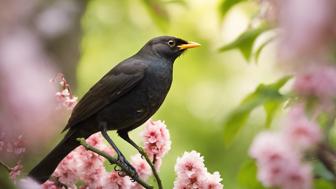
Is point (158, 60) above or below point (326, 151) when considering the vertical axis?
above

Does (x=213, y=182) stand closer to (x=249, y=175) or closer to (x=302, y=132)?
(x=249, y=175)

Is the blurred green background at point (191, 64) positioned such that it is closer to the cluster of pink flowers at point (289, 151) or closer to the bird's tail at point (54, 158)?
the bird's tail at point (54, 158)

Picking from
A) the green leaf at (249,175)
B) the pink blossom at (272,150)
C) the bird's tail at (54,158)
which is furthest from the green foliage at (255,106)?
the bird's tail at (54,158)

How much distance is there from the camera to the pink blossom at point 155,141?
6.88 ft

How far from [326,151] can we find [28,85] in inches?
14.8

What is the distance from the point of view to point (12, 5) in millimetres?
811

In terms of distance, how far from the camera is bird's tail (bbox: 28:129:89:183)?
2363 mm

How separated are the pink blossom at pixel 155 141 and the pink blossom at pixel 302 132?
130 cm

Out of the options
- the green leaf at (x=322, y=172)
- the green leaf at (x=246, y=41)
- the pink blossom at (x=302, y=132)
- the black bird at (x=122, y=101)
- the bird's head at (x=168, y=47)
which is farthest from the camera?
the bird's head at (x=168, y=47)

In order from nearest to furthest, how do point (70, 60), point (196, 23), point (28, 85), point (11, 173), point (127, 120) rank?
point (28, 85), point (11, 173), point (127, 120), point (70, 60), point (196, 23)

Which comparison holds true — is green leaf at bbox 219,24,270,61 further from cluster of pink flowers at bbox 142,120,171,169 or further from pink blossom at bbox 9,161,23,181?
pink blossom at bbox 9,161,23,181

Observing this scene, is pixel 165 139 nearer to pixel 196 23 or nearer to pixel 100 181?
pixel 100 181

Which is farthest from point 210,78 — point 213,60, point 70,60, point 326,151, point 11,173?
point 326,151

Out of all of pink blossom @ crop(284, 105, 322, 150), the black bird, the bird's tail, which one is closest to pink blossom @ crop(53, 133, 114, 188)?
the bird's tail
